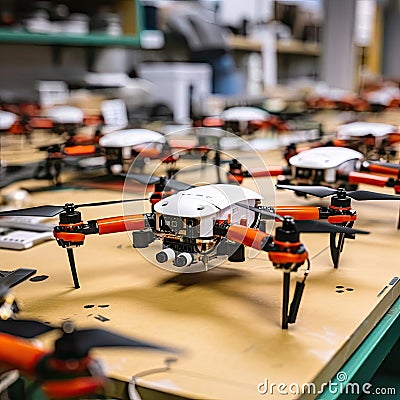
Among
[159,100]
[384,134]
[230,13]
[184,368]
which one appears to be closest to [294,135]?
[384,134]

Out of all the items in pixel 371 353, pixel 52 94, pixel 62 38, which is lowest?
pixel 371 353

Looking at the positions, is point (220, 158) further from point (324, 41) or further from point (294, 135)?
point (324, 41)

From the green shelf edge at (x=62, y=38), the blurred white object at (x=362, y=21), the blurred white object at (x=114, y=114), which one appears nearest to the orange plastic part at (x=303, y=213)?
the blurred white object at (x=114, y=114)

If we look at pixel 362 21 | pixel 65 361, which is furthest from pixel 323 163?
pixel 362 21

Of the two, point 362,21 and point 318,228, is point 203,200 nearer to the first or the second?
point 318,228

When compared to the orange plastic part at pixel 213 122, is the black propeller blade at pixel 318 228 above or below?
above

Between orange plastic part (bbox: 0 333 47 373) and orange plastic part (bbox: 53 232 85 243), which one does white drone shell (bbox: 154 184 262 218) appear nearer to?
orange plastic part (bbox: 53 232 85 243)

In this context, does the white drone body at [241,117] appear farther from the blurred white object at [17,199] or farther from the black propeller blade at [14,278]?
the black propeller blade at [14,278]
